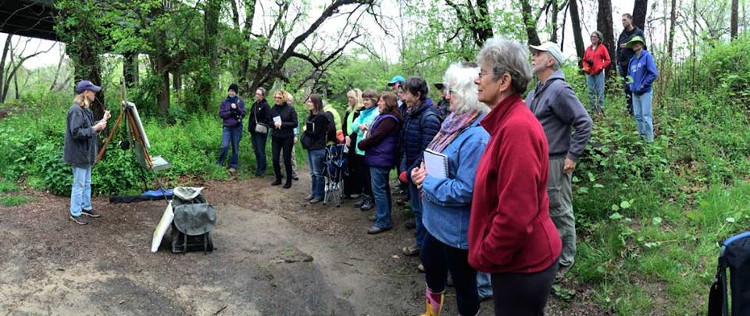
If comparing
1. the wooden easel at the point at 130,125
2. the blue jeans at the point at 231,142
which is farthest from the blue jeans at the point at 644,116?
the blue jeans at the point at 231,142

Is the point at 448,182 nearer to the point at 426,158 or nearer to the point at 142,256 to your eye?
the point at 426,158

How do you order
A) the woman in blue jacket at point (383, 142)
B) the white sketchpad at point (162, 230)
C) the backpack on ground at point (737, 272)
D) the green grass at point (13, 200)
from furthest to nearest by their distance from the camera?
the green grass at point (13, 200)
the woman in blue jacket at point (383, 142)
the white sketchpad at point (162, 230)
the backpack on ground at point (737, 272)

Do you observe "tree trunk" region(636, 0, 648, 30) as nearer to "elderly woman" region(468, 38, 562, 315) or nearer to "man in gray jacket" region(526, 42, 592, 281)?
"man in gray jacket" region(526, 42, 592, 281)

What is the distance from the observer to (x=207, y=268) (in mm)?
4922

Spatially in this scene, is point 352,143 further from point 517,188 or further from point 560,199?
point 517,188

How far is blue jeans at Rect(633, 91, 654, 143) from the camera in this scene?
6340 mm

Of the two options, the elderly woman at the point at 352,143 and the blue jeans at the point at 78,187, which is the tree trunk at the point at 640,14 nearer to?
the elderly woman at the point at 352,143

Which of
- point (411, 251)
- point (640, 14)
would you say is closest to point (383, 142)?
point (411, 251)

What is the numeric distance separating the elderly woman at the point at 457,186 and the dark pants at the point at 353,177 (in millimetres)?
4478

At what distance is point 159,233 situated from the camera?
207 inches

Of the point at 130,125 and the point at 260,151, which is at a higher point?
the point at 130,125

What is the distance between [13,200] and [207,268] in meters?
3.78

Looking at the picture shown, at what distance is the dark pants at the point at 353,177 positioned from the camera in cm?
775

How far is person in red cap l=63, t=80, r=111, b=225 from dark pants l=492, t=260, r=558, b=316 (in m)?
5.50
